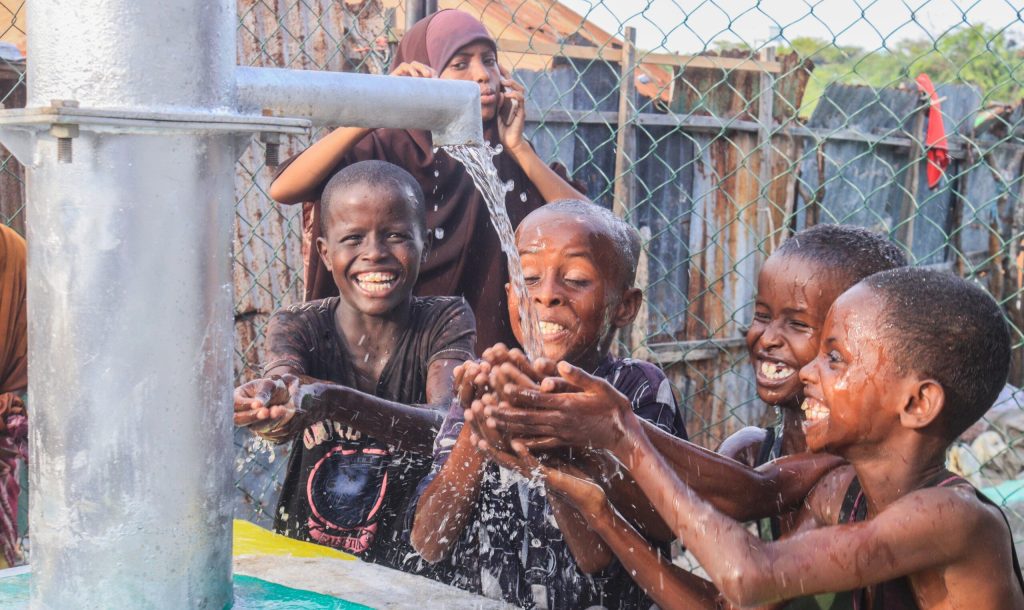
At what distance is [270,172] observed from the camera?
168 inches

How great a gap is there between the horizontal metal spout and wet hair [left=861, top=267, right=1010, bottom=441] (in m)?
0.71

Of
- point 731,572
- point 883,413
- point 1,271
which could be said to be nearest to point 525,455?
point 731,572

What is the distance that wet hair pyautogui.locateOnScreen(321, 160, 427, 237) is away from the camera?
2676 millimetres

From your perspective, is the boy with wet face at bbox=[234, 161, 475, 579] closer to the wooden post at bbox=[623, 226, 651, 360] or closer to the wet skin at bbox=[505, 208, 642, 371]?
the wet skin at bbox=[505, 208, 642, 371]

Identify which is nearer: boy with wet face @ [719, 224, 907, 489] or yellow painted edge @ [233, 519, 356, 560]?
yellow painted edge @ [233, 519, 356, 560]

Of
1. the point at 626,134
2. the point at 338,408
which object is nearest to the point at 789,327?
the point at 338,408

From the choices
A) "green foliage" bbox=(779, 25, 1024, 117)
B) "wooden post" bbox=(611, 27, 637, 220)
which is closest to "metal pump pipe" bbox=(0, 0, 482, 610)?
"wooden post" bbox=(611, 27, 637, 220)

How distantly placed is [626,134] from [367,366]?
261cm

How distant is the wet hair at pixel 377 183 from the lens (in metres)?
2.68

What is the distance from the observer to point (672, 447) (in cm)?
186

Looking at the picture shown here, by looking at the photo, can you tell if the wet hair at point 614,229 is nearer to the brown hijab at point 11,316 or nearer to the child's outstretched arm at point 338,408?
the child's outstretched arm at point 338,408

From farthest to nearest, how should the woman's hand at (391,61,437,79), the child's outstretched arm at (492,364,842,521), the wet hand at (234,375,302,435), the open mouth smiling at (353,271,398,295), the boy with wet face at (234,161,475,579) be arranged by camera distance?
the woman's hand at (391,61,437,79) → the open mouth smiling at (353,271,398,295) → the boy with wet face at (234,161,475,579) → the wet hand at (234,375,302,435) → the child's outstretched arm at (492,364,842,521)

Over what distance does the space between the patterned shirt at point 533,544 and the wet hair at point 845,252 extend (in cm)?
39

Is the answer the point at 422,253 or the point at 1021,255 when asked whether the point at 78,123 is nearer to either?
the point at 422,253
